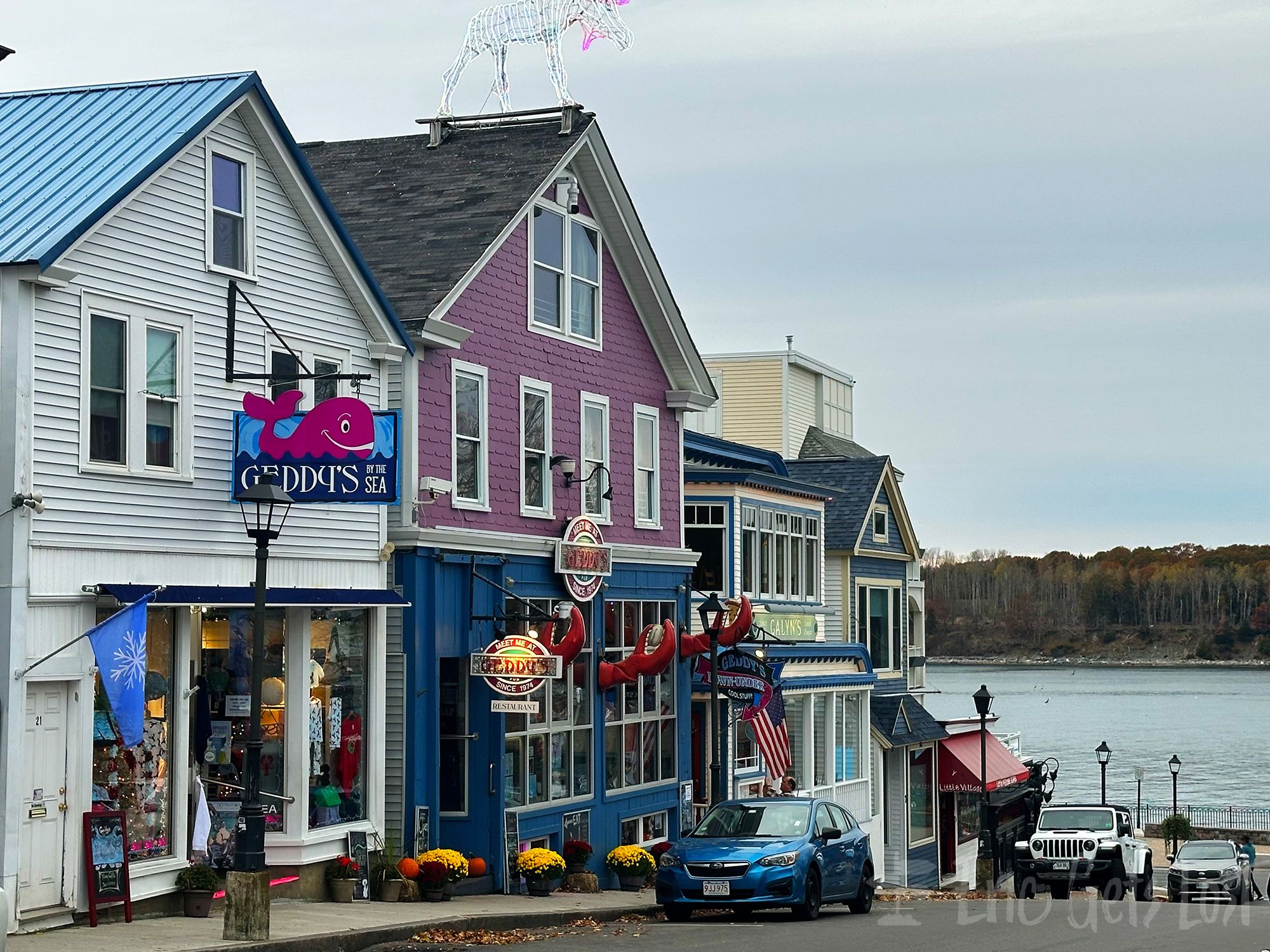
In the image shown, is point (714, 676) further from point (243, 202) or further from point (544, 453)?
point (243, 202)

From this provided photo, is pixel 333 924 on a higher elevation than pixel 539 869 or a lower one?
higher

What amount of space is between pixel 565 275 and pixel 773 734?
32.8 feet

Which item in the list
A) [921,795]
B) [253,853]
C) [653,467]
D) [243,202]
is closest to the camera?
[253,853]

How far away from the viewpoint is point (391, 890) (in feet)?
73.4

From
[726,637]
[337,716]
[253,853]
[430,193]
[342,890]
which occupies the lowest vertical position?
[342,890]

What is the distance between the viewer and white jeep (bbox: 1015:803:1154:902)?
38938 mm

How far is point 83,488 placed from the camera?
17.8 m

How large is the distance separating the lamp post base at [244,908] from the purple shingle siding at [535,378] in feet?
26.3

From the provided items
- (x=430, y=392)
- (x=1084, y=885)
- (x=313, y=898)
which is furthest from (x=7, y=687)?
(x=1084, y=885)

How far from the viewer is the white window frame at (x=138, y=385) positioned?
17.8 metres

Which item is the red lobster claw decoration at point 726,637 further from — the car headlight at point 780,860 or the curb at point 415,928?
the car headlight at point 780,860

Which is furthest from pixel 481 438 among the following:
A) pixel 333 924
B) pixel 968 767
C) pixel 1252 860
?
pixel 1252 860

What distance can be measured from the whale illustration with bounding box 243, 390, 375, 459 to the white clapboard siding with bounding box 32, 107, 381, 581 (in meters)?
0.80

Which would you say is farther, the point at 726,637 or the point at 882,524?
the point at 882,524
